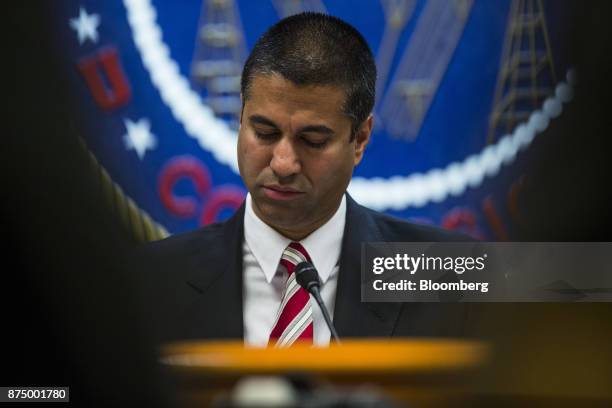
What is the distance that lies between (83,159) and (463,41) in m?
2.38

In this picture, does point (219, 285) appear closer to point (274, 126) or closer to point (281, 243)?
point (281, 243)

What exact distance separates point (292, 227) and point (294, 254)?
0.09 meters

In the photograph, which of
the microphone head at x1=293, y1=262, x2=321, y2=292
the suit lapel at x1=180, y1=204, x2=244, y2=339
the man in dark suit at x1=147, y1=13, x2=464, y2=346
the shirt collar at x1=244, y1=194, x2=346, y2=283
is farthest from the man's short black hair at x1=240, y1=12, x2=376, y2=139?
the microphone head at x1=293, y1=262, x2=321, y2=292

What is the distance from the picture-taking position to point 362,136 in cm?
246

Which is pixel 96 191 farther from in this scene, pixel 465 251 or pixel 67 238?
pixel 465 251

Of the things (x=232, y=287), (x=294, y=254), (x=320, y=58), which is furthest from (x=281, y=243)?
(x=320, y=58)

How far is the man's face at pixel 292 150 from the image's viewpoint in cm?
223

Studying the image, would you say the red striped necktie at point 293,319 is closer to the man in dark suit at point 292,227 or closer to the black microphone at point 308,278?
the man in dark suit at point 292,227

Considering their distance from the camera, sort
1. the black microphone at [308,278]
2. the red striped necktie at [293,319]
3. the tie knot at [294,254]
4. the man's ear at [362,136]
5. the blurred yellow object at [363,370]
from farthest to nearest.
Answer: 1. the man's ear at [362,136]
2. the tie knot at [294,254]
3. the red striped necktie at [293,319]
4. the black microphone at [308,278]
5. the blurred yellow object at [363,370]

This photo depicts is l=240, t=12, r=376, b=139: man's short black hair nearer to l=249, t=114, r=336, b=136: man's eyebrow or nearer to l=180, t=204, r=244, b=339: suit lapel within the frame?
l=249, t=114, r=336, b=136: man's eyebrow

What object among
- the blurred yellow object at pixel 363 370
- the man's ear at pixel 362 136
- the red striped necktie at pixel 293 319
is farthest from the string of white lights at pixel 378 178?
the blurred yellow object at pixel 363 370

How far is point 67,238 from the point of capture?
612mm

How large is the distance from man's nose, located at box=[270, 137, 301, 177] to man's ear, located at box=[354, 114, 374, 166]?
0.25m

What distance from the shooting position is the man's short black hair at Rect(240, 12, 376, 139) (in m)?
2.26
